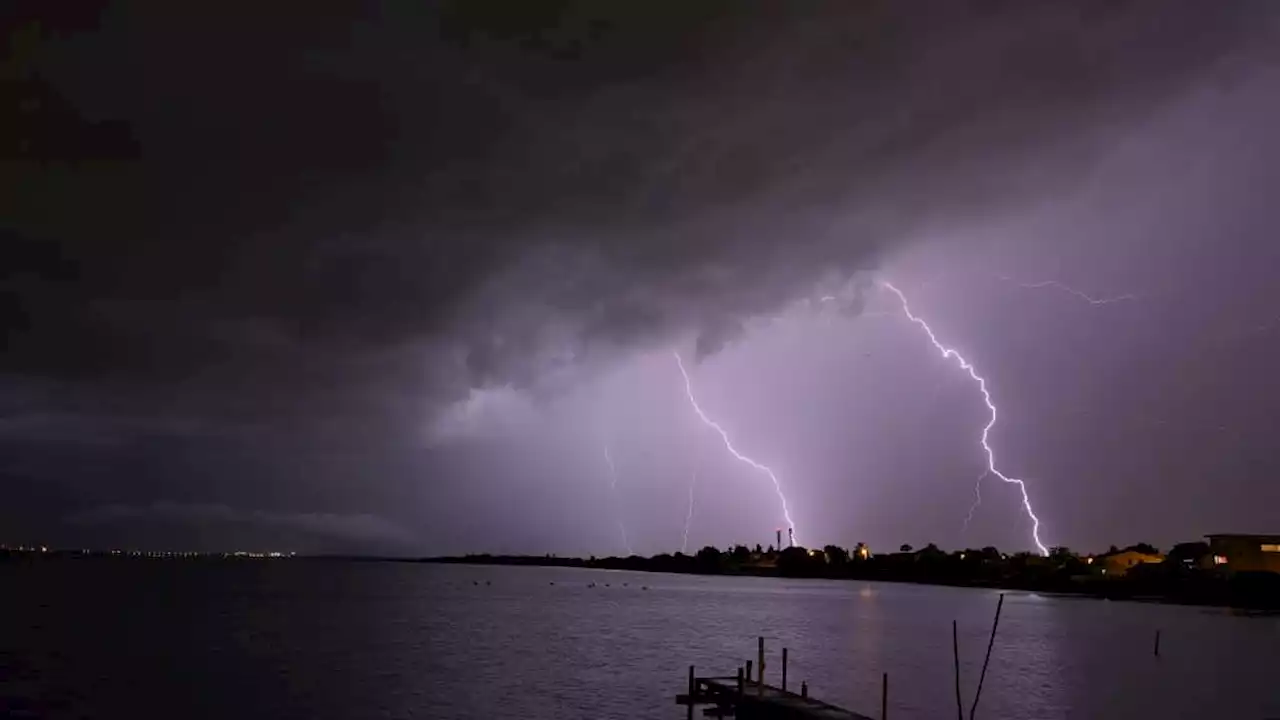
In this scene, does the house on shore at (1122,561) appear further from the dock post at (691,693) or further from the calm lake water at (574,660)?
the dock post at (691,693)

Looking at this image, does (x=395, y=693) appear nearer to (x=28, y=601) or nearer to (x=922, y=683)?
(x=922, y=683)

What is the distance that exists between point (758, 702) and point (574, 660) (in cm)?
3384

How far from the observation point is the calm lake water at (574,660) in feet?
171

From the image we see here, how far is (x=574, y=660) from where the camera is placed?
71.1 metres

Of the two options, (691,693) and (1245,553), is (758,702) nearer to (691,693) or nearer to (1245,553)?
(691,693)

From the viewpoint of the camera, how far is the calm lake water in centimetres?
5203

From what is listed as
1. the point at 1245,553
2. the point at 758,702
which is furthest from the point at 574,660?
the point at 1245,553

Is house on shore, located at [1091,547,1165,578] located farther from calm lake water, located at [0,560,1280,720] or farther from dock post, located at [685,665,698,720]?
dock post, located at [685,665,698,720]

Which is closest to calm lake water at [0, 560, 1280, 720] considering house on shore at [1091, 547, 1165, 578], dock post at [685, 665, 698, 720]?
dock post at [685, 665, 698, 720]

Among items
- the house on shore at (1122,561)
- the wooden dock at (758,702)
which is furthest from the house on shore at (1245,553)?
the wooden dock at (758,702)

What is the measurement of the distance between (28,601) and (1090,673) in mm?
121776

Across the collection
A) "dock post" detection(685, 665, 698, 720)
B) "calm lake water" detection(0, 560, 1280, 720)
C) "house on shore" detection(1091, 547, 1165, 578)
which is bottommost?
"calm lake water" detection(0, 560, 1280, 720)

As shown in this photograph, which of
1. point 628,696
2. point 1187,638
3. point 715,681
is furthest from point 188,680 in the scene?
point 1187,638

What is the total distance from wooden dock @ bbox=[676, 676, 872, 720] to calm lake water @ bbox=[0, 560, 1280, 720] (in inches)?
179
